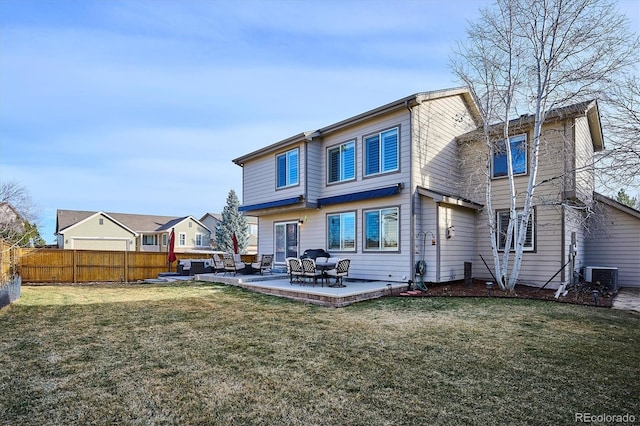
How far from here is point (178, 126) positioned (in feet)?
70.4

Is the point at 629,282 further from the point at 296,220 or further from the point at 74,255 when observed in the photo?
the point at 74,255

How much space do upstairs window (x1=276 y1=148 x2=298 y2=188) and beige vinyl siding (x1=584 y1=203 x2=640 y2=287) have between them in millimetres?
10485

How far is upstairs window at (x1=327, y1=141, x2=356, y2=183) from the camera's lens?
13.0m

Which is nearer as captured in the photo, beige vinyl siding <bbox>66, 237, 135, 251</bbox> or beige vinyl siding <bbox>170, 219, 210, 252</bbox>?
beige vinyl siding <bbox>66, 237, 135, 251</bbox>

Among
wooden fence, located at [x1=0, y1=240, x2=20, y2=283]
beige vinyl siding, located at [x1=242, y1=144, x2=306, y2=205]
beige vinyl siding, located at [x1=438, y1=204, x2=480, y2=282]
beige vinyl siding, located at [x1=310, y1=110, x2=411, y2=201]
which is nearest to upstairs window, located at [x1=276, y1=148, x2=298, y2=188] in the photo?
beige vinyl siding, located at [x1=242, y1=144, x2=306, y2=205]

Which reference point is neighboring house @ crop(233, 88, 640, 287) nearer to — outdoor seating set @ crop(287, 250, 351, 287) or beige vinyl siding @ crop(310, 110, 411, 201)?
beige vinyl siding @ crop(310, 110, 411, 201)

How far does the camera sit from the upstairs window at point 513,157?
1166 cm

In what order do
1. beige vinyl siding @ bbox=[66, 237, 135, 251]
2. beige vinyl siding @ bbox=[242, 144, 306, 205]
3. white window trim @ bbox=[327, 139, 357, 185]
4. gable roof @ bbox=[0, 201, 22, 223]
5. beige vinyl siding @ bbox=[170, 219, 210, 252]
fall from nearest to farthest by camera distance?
white window trim @ bbox=[327, 139, 357, 185]
beige vinyl siding @ bbox=[242, 144, 306, 205]
gable roof @ bbox=[0, 201, 22, 223]
beige vinyl siding @ bbox=[66, 237, 135, 251]
beige vinyl siding @ bbox=[170, 219, 210, 252]

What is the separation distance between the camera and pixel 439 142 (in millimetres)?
12305

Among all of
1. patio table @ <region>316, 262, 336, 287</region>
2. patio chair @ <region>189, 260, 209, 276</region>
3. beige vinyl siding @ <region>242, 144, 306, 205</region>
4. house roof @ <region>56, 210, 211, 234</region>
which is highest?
beige vinyl siding @ <region>242, 144, 306, 205</region>

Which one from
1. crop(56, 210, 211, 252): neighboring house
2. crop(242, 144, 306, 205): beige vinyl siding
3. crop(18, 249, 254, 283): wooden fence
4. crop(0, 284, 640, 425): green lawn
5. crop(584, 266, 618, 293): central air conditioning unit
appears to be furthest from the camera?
crop(56, 210, 211, 252): neighboring house

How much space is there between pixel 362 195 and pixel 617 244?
8.89 metres

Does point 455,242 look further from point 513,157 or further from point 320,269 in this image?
point 320,269

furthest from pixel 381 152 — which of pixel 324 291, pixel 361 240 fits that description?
pixel 324 291
